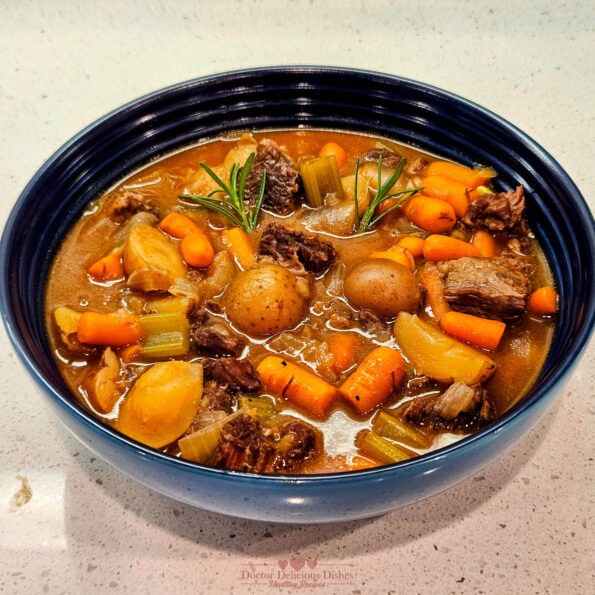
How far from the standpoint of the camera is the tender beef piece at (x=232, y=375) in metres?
1.99

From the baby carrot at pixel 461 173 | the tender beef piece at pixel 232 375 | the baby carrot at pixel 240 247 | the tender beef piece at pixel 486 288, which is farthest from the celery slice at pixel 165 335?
the baby carrot at pixel 461 173

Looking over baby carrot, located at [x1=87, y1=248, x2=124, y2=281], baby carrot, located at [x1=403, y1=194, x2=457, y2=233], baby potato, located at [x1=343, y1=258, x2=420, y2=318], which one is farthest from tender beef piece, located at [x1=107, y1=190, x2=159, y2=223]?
baby carrot, located at [x1=403, y1=194, x2=457, y2=233]

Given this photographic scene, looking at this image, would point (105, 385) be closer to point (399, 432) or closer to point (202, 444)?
point (202, 444)

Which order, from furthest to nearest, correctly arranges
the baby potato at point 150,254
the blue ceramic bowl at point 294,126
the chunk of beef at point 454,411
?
the baby potato at point 150,254 → the chunk of beef at point 454,411 → the blue ceramic bowl at point 294,126

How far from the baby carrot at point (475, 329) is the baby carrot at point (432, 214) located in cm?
45

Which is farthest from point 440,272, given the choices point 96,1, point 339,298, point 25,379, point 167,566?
point 96,1

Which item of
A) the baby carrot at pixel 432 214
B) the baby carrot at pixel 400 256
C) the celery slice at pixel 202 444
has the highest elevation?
the baby carrot at pixel 432 214

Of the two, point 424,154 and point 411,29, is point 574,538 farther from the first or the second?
point 411,29

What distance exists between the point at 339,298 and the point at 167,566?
101 cm

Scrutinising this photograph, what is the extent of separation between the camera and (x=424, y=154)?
2.83m

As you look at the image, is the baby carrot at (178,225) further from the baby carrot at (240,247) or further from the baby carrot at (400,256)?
the baby carrot at (400,256)

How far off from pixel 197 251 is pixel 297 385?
0.66 m

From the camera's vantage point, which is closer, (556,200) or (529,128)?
(556,200)

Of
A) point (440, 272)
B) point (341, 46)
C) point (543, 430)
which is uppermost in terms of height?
point (341, 46)
